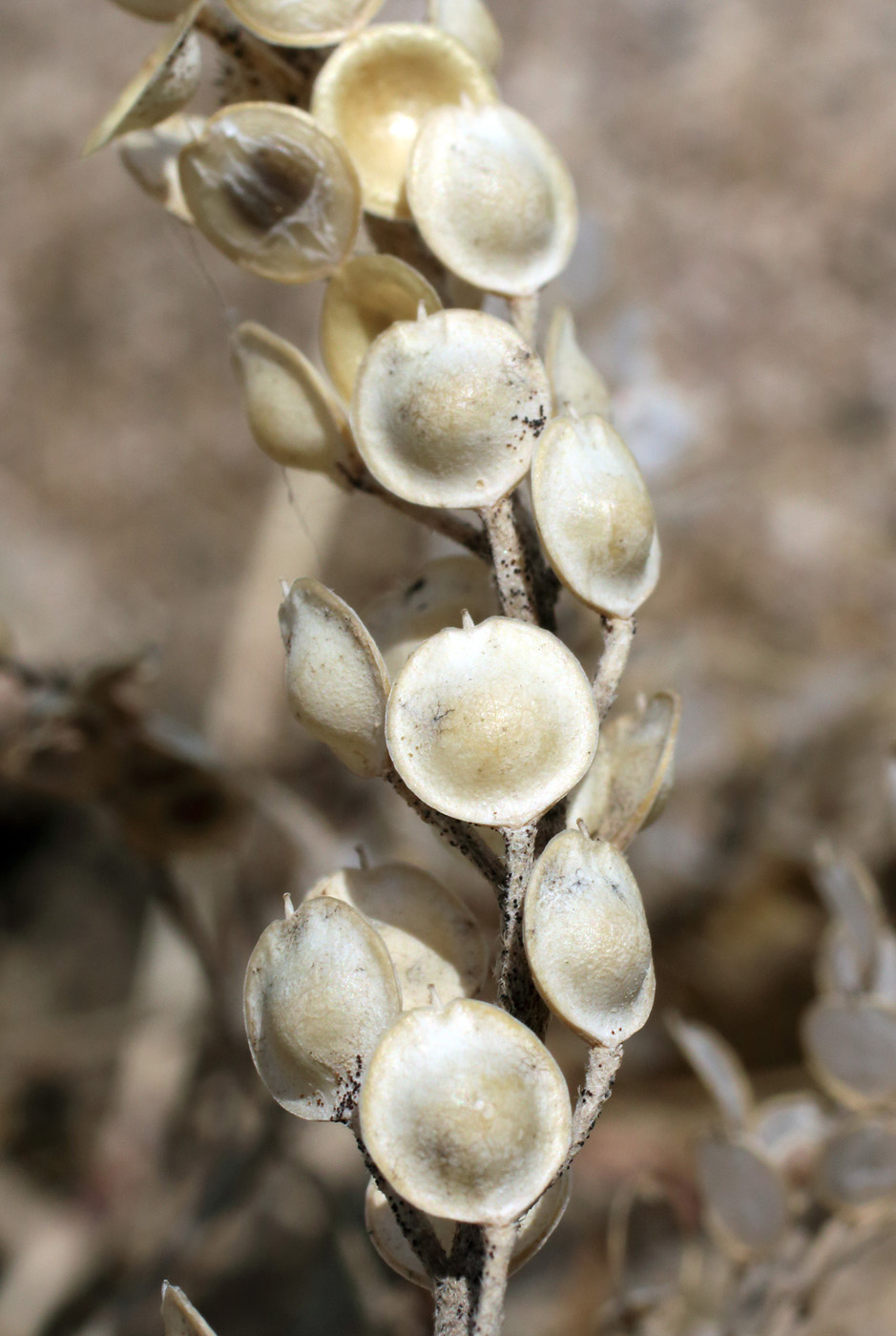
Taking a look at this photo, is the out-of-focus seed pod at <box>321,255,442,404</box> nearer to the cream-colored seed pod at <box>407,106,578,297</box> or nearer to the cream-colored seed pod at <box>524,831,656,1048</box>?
the cream-colored seed pod at <box>407,106,578,297</box>

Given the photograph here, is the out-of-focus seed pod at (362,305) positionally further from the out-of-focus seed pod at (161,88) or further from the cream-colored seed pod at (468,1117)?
the cream-colored seed pod at (468,1117)

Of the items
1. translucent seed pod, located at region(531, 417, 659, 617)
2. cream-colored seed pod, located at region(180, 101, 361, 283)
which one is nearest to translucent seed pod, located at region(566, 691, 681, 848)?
translucent seed pod, located at region(531, 417, 659, 617)

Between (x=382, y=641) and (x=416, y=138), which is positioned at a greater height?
(x=416, y=138)

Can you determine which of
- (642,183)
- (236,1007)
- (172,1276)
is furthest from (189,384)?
(172,1276)

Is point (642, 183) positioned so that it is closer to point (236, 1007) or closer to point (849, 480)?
point (849, 480)

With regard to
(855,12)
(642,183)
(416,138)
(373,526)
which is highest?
(416,138)

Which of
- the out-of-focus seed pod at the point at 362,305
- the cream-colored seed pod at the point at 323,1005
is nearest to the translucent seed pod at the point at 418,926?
the cream-colored seed pod at the point at 323,1005

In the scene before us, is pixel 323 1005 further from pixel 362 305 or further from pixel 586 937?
pixel 362 305

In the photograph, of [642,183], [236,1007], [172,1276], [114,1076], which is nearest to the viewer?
[172,1276]
